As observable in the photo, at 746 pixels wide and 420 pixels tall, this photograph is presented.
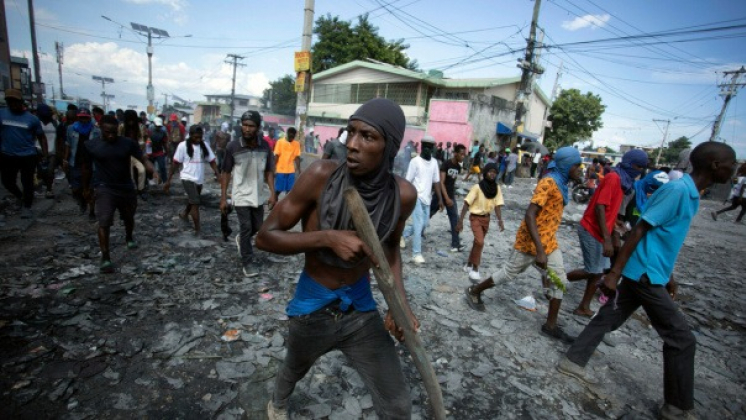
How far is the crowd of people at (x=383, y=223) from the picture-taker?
5.30ft

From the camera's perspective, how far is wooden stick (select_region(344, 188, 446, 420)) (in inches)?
49.6

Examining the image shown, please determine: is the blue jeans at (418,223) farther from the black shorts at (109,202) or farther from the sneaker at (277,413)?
the black shorts at (109,202)

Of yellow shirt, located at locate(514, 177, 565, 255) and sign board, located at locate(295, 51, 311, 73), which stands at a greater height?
sign board, located at locate(295, 51, 311, 73)

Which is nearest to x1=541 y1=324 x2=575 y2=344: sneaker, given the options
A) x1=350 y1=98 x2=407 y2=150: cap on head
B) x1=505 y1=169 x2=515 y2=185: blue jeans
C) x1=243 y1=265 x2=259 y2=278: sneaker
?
x1=350 y1=98 x2=407 y2=150: cap on head

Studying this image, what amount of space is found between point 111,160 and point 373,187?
14.1 feet

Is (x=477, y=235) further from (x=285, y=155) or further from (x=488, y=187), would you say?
(x=285, y=155)

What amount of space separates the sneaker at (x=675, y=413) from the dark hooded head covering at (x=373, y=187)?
2.96 metres

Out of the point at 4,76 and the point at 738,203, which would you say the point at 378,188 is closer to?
the point at 738,203

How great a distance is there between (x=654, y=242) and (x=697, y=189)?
526mm

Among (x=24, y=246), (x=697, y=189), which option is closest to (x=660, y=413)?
(x=697, y=189)

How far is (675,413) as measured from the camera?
2793 mm

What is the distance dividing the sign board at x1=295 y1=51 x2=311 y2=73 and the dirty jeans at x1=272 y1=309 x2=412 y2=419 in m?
8.59

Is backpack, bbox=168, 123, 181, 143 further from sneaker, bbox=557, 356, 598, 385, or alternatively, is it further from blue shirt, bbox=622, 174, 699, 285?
blue shirt, bbox=622, 174, 699, 285

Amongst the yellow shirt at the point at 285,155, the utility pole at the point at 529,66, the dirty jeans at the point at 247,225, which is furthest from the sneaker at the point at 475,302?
the utility pole at the point at 529,66
